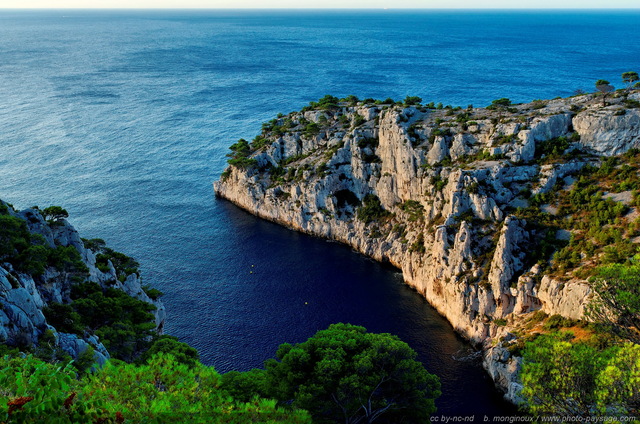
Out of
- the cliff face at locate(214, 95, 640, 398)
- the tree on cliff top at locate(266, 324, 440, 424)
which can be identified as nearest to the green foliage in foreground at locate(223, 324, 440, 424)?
the tree on cliff top at locate(266, 324, 440, 424)

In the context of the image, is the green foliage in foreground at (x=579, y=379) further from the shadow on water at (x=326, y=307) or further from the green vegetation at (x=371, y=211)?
the green vegetation at (x=371, y=211)

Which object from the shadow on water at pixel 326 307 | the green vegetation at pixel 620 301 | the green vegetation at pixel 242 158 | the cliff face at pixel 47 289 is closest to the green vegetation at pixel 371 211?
the shadow on water at pixel 326 307

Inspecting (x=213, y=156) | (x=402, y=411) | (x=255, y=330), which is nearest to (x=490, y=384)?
(x=402, y=411)

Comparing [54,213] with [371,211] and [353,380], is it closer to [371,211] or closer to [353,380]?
[353,380]

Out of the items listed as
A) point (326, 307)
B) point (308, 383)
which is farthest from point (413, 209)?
point (308, 383)

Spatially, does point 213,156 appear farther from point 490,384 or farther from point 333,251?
point 490,384

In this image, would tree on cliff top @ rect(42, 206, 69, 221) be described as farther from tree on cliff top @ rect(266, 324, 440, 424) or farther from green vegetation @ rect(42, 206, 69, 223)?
tree on cliff top @ rect(266, 324, 440, 424)

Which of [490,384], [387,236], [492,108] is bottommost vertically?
[490,384]
